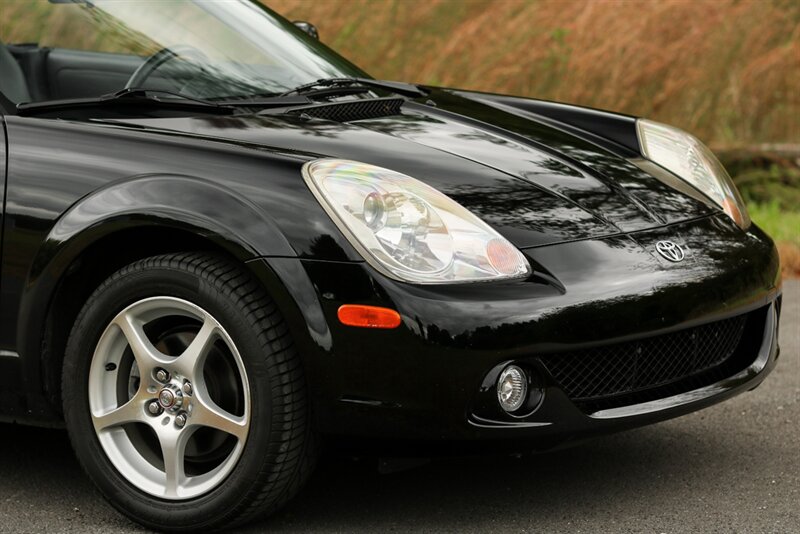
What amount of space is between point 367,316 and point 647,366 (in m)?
0.75

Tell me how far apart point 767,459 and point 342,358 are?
1.48 m

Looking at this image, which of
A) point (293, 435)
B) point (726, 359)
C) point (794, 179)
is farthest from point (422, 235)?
point (794, 179)

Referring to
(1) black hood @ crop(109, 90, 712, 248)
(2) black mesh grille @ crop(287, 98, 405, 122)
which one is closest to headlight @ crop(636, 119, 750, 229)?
(1) black hood @ crop(109, 90, 712, 248)

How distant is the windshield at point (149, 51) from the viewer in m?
3.86

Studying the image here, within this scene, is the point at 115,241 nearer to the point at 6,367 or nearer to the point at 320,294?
the point at 6,367

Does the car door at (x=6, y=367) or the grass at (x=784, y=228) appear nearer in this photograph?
the car door at (x=6, y=367)

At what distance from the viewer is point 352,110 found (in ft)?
12.1

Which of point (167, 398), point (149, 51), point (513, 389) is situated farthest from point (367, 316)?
point (149, 51)

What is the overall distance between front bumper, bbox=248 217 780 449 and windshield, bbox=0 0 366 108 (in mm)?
1099

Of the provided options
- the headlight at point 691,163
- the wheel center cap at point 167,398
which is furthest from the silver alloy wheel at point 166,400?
the headlight at point 691,163

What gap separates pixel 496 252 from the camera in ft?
9.95

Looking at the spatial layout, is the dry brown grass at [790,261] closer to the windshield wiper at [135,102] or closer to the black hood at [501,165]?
the black hood at [501,165]

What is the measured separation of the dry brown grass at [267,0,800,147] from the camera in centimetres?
813

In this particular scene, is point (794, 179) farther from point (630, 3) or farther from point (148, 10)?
point (148, 10)
